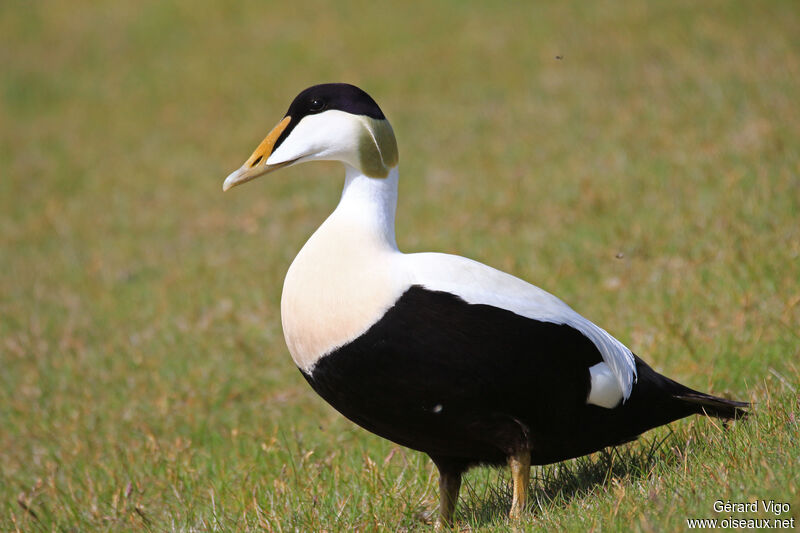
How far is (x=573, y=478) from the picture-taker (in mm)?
3625

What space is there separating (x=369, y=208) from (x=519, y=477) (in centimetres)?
105

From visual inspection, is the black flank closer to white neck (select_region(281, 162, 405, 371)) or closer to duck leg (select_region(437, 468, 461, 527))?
white neck (select_region(281, 162, 405, 371))

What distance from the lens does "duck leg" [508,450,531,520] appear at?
3166 millimetres

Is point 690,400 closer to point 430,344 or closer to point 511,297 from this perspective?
point 511,297

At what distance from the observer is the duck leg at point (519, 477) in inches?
125

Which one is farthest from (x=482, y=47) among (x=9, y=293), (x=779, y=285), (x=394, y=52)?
(x=779, y=285)

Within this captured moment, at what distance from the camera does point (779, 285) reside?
5121 millimetres

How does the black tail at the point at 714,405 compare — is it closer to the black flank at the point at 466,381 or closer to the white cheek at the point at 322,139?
the black flank at the point at 466,381

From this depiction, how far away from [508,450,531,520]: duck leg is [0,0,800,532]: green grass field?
0.25 ft

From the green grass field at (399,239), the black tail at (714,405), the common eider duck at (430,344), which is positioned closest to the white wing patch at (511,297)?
the common eider duck at (430,344)

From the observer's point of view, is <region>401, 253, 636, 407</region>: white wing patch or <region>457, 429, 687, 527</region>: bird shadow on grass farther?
<region>457, 429, 687, 527</region>: bird shadow on grass

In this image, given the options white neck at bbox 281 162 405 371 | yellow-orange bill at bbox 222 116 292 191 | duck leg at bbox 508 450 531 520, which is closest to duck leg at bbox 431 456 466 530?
duck leg at bbox 508 450 531 520

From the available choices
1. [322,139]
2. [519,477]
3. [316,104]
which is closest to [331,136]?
[322,139]

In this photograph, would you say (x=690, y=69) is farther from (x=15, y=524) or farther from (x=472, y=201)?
(x=15, y=524)
